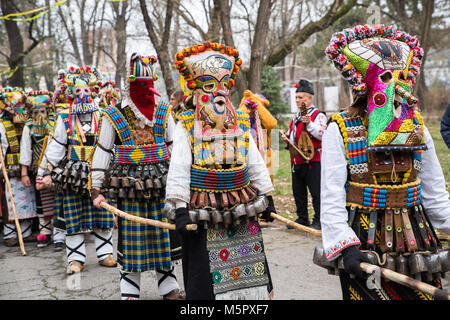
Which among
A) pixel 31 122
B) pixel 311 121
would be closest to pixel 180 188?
pixel 311 121

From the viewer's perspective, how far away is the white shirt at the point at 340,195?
2666 millimetres

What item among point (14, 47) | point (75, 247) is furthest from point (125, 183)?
point (14, 47)

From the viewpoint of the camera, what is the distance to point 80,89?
5746 millimetres

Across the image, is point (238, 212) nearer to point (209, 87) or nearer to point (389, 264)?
point (209, 87)

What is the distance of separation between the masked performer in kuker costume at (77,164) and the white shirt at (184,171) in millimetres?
2502

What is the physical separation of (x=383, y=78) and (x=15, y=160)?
6.32 meters

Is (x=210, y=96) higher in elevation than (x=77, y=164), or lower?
higher

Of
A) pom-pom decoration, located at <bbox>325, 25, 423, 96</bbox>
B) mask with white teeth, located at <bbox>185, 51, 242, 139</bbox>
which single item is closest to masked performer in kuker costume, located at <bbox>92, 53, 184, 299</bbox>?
mask with white teeth, located at <bbox>185, 51, 242, 139</bbox>

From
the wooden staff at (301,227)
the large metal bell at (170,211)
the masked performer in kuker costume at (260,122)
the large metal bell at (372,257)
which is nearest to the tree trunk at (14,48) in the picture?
the masked performer in kuker costume at (260,122)

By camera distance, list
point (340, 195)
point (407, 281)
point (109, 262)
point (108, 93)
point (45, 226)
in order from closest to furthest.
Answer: point (407, 281) → point (340, 195) → point (109, 262) → point (108, 93) → point (45, 226)

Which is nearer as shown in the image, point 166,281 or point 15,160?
point 166,281

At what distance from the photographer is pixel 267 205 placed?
11.7 ft

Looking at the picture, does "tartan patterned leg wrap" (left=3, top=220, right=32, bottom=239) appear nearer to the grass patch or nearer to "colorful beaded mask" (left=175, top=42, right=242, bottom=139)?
the grass patch

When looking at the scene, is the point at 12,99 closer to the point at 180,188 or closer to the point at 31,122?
the point at 31,122
